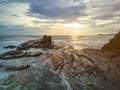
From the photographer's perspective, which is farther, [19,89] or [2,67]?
[2,67]

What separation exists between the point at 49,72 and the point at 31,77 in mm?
3090

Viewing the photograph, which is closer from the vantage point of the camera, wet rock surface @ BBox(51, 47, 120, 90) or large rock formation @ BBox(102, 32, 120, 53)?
wet rock surface @ BBox(51, 47, 120, 90)

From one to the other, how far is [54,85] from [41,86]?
55.3 inches

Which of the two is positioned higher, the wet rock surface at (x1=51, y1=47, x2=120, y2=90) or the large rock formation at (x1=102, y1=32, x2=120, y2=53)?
the large rock formation at (x1=102, y1=32, x2=120, y2=53)

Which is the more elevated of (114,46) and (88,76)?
(114,46)

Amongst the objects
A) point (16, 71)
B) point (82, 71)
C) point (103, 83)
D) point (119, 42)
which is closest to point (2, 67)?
point (16, 71)

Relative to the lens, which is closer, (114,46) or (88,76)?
(88,76)

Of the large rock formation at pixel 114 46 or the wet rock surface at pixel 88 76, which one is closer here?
the wet rock surface at pixel 88 76

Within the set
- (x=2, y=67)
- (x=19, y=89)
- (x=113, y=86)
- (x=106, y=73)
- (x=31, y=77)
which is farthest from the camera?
(x=2, y=67)

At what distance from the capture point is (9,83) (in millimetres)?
17703

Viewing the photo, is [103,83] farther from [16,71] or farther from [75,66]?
[16,71]

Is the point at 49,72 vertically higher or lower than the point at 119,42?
lower

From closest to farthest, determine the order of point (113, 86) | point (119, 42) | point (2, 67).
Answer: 1. point (113, 86)
2. point (2, 67)
3. point (119, 42)

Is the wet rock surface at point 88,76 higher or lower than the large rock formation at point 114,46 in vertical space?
lower
